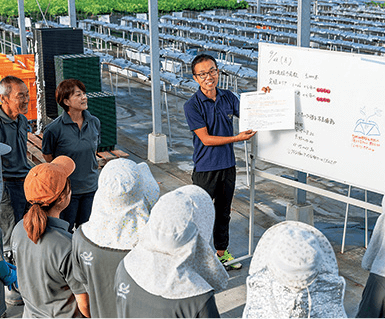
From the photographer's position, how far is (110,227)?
110 inches

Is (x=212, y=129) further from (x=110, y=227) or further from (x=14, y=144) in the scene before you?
(x=110, y=227)

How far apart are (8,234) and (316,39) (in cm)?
1459

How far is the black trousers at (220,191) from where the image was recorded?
4.89 m

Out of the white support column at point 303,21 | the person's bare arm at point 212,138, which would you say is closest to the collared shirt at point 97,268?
the person's bare arm at point 212,138

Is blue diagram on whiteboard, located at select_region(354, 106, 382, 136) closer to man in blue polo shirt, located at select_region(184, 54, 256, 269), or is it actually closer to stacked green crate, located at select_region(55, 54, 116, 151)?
man in blue polo shirt, located at select_region(184, 54, 256, 269)

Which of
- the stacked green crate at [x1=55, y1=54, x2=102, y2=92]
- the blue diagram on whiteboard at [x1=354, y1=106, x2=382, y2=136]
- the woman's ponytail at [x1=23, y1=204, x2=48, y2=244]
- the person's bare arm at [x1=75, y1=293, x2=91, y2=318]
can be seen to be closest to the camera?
the woman's ponytail at [x1=23, y1=204, x2=48, y2=244]

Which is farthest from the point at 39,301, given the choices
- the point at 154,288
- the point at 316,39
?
the point at 316,39

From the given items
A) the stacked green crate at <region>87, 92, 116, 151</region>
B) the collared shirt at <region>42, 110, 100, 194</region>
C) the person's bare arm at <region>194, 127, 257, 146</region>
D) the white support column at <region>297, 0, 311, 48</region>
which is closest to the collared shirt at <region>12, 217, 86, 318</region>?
the collared shirt at <region>42, 110, 100, 194</region>

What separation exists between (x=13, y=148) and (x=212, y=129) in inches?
70.3

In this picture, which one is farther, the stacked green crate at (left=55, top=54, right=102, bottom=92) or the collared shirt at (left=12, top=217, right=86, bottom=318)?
the stacked green crate at (left=55, top=54, right=102, bottom=92)

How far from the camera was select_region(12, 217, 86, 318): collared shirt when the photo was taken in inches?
115

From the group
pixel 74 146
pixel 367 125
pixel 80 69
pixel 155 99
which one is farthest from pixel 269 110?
pixel 80 69

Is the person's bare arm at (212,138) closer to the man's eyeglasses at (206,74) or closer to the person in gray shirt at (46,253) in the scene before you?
the man's eyeglasses at (206,74)

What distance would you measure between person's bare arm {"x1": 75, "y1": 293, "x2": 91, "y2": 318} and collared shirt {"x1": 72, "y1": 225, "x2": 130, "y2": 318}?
8 centimetres
